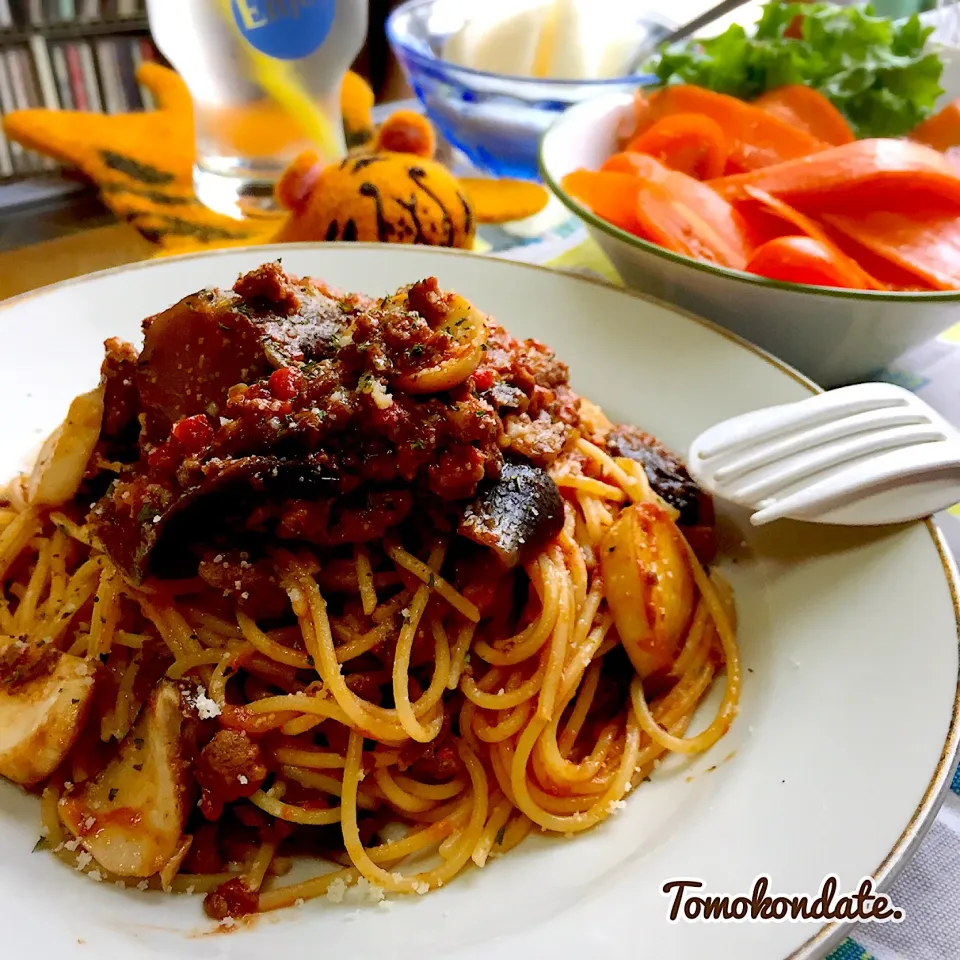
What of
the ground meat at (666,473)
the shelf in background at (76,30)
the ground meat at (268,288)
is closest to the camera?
the ground meat at (268,288)

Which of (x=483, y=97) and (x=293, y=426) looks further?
(x=483, y=97)

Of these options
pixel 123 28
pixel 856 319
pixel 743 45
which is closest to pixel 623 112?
pixel 743 45

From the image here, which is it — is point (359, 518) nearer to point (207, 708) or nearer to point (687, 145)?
point (207, 708)

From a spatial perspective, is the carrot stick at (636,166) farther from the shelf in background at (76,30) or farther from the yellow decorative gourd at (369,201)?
the shelf in background at (76,30)

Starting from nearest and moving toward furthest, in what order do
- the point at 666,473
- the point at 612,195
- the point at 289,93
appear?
the point at 666,473, the point at 612,195, the point at 289,93

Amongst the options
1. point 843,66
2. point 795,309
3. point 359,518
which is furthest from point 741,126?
point 359,518

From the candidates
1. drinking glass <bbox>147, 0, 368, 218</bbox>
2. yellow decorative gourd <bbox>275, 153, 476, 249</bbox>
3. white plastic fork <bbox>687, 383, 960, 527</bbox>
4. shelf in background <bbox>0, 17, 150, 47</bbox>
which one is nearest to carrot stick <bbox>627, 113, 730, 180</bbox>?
yellow decorative gourd <bbox>275, 153, 476, 249</bbox>

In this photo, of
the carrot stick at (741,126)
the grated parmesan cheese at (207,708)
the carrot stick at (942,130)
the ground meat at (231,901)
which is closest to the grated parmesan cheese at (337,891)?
the ground meat at (231,901)
